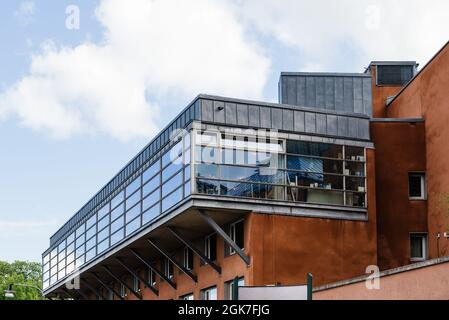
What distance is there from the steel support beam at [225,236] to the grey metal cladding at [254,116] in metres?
3.72

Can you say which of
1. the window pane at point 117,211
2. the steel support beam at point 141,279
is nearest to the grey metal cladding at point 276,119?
the window pane at point 117,211

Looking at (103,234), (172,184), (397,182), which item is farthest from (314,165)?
(103,234)

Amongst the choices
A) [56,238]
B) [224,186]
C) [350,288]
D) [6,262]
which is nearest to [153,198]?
[224,186]

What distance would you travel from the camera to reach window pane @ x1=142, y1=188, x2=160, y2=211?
34244mm

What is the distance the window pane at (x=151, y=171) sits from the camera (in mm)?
34625

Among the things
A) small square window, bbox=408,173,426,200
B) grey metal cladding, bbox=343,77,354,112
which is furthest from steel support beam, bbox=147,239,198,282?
grey metal cladding, bbox=343,77,354,112

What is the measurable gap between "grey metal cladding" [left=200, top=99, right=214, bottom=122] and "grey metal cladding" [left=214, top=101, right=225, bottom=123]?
15 cm

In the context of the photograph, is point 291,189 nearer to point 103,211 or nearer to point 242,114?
point 242,114

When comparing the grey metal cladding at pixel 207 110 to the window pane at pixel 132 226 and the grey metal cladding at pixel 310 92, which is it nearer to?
the window pane at pixel 132 226

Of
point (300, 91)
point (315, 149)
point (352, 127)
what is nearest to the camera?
point (315, 149)

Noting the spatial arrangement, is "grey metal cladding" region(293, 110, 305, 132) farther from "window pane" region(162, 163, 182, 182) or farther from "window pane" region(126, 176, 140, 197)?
"window pane" region(126, 176, 140, 197)

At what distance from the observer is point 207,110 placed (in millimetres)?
30641

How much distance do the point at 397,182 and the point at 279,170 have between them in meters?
5.47

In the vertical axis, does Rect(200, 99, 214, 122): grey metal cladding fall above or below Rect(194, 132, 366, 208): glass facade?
above
